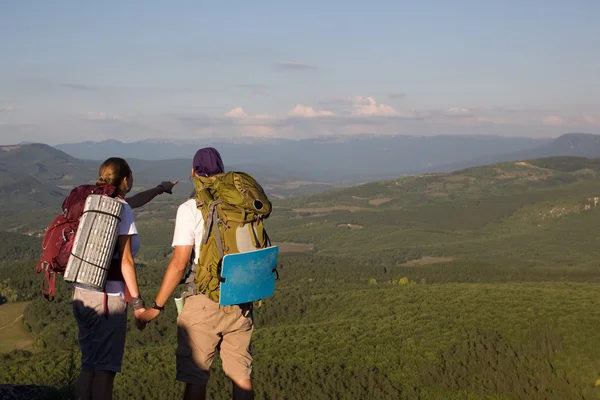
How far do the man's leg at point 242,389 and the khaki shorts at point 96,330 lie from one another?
1478mm

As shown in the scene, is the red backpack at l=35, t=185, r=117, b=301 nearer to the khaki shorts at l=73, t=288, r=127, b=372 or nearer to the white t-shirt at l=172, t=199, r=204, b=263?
the khaki shorts at l=73, t=288, r=127, b=372

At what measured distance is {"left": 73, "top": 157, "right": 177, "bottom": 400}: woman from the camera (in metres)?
6.94

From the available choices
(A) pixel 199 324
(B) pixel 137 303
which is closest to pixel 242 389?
(A) pixel 199 324

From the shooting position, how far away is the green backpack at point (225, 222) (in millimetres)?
6961

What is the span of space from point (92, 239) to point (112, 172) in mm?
857

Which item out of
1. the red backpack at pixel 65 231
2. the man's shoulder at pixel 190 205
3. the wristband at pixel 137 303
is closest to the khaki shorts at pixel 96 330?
the wristband at pixel 137 303

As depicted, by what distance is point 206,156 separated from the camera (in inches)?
294

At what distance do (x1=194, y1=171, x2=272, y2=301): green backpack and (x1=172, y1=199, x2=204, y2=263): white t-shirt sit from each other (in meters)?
0.08

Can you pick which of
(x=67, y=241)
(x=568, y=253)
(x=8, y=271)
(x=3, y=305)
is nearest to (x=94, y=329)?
(x=67, y=241)

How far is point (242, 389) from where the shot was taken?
24.4 feet

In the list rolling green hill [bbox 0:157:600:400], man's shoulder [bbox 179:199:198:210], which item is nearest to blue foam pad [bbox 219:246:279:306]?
man's shoulder [bbox 179:199:198:210]

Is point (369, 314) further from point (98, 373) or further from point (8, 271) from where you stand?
point (8, 271)

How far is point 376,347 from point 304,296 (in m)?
36.7

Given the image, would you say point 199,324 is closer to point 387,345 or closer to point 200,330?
point 200,330
